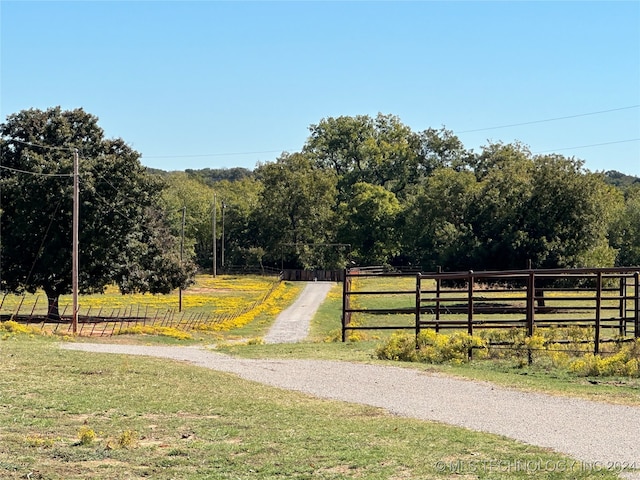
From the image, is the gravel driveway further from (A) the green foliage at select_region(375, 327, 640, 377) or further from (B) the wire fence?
(B) the wire fence

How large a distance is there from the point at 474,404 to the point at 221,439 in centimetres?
444

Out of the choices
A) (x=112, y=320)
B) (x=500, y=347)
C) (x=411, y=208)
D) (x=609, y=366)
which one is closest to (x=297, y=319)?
(x=112, y=320)

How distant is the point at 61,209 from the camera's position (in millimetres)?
41188

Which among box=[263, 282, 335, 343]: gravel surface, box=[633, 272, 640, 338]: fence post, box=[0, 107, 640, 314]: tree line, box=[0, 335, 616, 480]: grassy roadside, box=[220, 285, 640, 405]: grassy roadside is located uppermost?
box=[0, 107, 640, 314]: tree line

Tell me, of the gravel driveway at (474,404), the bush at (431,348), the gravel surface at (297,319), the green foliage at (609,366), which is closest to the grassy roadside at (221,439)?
the gravel driveway at (474,404)

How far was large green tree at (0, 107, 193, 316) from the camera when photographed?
40844 mm

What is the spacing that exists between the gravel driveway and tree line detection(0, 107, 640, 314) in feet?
79.9

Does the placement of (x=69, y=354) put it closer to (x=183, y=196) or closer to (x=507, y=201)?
(x=507, y=201)

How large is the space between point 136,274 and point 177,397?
105 feet

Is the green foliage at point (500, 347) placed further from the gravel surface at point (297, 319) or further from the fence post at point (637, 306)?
the gravel surface at point (297, 319)

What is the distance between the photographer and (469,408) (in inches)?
455

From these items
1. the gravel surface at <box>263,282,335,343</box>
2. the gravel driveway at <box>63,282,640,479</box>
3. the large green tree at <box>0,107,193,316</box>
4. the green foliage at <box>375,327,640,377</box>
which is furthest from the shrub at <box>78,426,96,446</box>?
the large green tree at <box>0,107,193,316</box>

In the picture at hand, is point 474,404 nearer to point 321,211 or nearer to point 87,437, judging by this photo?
point 87,437

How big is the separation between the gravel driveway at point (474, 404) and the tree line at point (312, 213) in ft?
79.9
